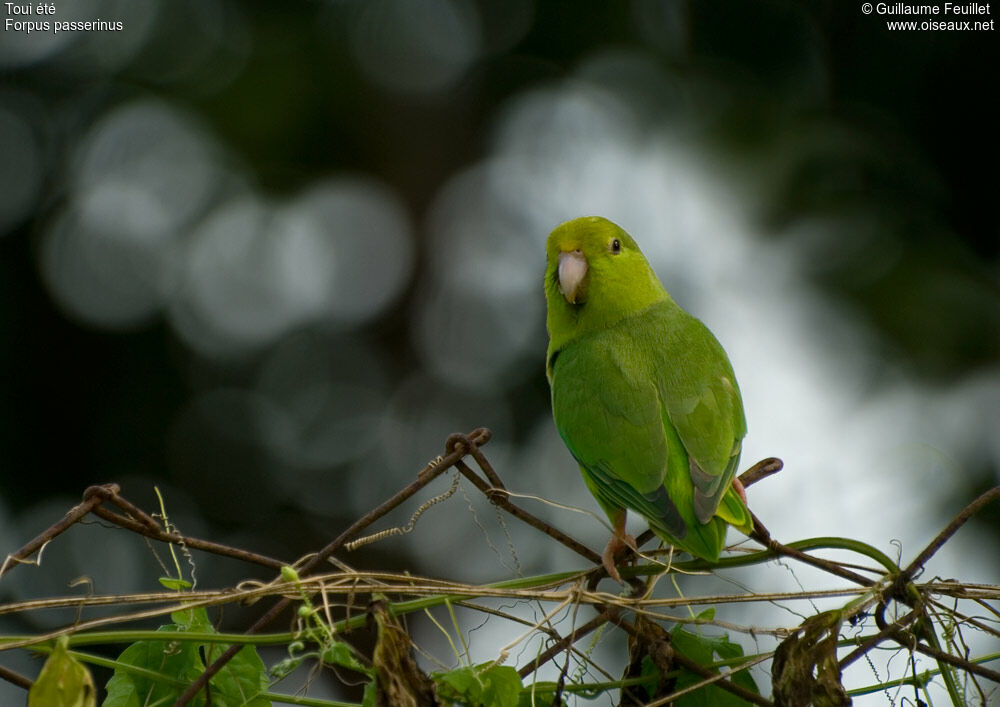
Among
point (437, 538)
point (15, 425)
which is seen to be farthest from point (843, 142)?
point (15, 425)

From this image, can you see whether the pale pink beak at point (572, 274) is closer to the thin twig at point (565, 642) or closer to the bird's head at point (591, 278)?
the bird's head at point (591, 278)

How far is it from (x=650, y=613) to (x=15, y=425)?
21.5ft

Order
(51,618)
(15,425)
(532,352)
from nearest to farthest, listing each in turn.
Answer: (51,618) < (15,425) < (532,352)

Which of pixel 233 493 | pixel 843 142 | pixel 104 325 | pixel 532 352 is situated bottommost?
pixel 233 493

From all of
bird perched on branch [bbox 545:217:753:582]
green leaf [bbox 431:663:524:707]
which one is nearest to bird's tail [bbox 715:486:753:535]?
bird perched on branch [bbox 545:217:753:582]

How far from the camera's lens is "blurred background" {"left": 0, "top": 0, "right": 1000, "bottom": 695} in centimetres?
721

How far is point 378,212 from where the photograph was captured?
823 cm

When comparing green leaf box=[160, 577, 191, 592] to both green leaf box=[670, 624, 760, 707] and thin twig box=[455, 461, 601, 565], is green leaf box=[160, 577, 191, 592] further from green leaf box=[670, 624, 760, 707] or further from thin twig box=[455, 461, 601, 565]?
green leaf box=[670, 624, 760, 707]

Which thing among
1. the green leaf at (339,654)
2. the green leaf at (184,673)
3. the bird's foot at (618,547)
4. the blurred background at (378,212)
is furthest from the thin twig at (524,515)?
the blurred background at (378,212)

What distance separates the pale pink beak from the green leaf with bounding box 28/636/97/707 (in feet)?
6.54

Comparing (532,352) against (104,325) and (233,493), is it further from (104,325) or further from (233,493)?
(104,325)

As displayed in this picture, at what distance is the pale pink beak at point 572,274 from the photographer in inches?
127

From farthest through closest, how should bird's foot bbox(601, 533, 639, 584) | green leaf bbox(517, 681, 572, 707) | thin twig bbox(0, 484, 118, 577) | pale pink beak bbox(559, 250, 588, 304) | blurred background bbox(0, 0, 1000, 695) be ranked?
blurred background bbox(0, 0, 1000, 695)
pale pink beak bbox(559, 250, 588, 304)
bird's foot bbox(601, 533, 639, 584)
green leaf bbox(517, 681, 572, 707)
thin twig bbox(0, 484, 118, 577)

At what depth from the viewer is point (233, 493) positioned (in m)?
7.57
